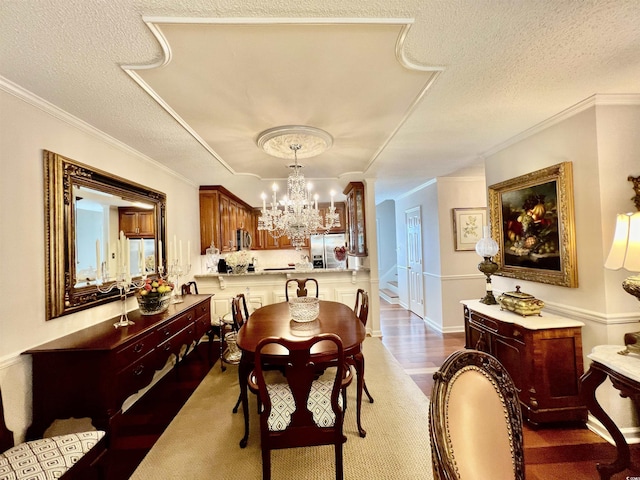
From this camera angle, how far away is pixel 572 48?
1.47 meters

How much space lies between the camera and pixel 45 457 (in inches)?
51.1

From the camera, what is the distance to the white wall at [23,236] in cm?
157

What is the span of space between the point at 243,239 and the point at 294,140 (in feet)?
12.3

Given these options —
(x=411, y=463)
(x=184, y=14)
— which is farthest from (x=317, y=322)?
(x=184, y=14)

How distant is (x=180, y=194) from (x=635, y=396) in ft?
15.2

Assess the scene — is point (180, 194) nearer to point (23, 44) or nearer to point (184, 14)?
point (23, 44)

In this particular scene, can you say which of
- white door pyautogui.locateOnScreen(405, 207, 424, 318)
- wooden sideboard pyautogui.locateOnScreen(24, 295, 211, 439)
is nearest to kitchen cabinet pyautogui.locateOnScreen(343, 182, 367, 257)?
white door pyautogui.locateOnScreen(405, 207, 424, 318)

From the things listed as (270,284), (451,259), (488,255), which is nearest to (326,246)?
(270,284)

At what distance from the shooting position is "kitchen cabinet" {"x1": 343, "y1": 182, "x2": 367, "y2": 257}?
4.37 m

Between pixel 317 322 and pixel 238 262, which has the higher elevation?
pixel 238 262

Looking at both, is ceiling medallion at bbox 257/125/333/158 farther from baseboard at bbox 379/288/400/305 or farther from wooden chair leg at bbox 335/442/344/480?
baseboard at bbox 379/288/400/305

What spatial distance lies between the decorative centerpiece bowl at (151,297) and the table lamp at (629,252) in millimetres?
3384

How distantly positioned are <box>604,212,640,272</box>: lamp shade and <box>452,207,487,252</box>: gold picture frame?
2788mm

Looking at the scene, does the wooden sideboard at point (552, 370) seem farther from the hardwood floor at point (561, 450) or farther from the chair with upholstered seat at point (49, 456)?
the chair with upholstered seat at point (49, 456)
